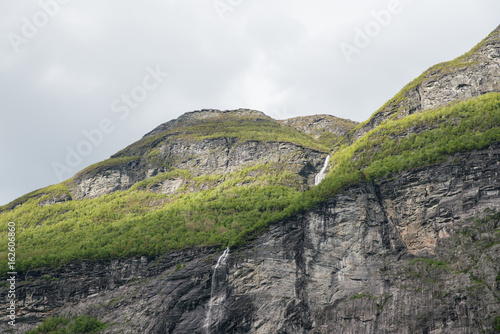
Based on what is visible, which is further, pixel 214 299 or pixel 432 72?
pixel 432 72

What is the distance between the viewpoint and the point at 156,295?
6150cm

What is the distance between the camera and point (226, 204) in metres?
86.4

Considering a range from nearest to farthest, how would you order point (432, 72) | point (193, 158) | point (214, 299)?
1. point (214, 299)
2. point (432, 72)
3. point (193, 158)

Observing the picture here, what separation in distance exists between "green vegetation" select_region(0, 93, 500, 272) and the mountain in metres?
0.41

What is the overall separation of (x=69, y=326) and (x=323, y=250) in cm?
4152

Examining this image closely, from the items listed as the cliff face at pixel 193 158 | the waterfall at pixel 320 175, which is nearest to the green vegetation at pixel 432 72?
the waterfall at pixel 320 175

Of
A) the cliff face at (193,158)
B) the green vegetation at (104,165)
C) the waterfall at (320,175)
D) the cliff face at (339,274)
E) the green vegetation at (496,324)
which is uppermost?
the green vegetation at (104,165)

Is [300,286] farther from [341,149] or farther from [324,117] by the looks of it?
[324,117]

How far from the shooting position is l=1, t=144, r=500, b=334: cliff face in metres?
48.1

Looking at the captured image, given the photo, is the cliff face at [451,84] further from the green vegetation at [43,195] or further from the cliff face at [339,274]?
the green vegetation at [43,195]

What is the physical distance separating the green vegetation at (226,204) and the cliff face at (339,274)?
2.72 meters

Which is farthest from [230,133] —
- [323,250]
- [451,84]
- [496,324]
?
[496,324]

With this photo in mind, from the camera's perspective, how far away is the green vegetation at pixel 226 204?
67.6m

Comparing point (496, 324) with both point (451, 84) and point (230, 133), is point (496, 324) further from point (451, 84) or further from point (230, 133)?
point (230, 133)
